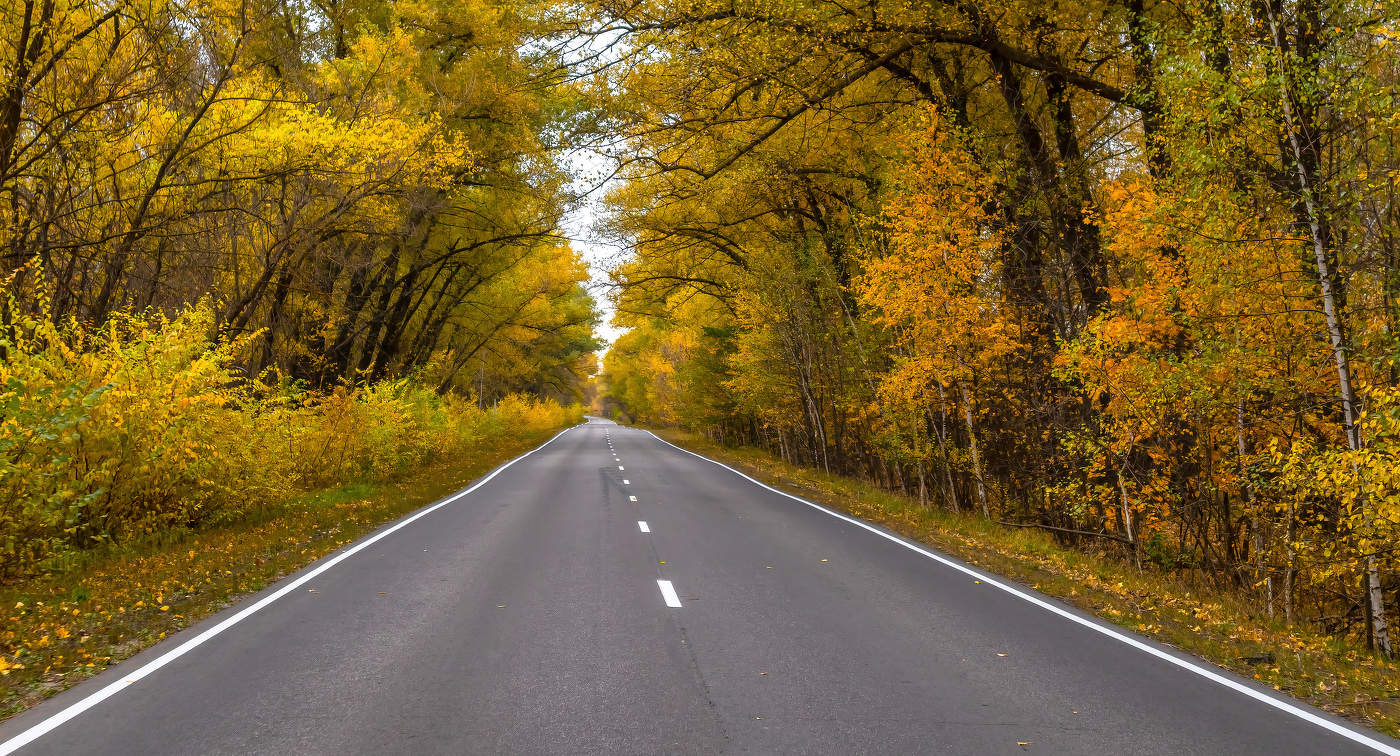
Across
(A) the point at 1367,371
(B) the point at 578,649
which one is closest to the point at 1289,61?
(A) the point at 1367,371

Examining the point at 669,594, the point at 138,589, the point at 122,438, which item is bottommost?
the point at 669,594

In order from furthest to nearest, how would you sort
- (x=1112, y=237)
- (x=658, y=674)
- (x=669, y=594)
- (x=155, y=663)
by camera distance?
(x=1112, y=237) < (x=669, y=594) < (x=155, y=663) < (x=658, y=674)

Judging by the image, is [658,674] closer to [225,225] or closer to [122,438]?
[122,438]

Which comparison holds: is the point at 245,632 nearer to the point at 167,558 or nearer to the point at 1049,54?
the point at 167,558

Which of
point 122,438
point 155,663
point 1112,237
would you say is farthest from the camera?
point 1112,237

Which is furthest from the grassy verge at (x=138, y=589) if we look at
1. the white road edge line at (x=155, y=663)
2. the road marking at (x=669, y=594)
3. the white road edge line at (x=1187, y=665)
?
the white road edge line at (x=1187, y=665)

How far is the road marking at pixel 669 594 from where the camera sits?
7656 mm

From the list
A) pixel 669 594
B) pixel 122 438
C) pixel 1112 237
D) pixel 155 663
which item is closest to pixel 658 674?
pixel 669 594

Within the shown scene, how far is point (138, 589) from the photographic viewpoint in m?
8.09

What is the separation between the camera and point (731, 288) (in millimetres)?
28250

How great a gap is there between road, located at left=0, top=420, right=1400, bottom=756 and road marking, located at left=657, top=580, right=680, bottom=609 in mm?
31

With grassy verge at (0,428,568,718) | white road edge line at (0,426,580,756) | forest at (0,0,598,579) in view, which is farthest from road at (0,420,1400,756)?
forest at (0,0,598,579)

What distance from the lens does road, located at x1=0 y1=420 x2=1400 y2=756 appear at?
445cm

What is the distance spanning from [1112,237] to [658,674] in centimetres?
1146
